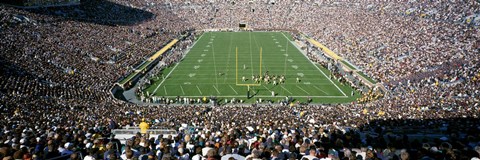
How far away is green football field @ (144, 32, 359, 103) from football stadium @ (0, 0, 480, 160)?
0.61 feet

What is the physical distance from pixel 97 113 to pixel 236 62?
21.8 metres

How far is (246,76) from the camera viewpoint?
35.8 meters

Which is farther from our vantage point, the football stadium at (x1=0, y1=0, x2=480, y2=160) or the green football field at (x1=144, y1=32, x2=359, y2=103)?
the green football field at (x1=144, y1=32, x2=359, y2=103)

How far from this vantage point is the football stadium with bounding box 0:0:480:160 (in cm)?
946

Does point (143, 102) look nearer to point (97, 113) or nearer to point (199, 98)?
point (199, 98)

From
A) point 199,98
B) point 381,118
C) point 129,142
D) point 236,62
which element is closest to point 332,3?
point 236,62

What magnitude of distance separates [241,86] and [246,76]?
3.34 metres

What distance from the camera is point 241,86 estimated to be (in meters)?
32.6

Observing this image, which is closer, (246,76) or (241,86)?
(241,86)

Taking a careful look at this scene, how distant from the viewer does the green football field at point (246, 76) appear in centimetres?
3048

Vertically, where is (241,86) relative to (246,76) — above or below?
below

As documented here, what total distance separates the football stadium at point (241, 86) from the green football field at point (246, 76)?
0.19m

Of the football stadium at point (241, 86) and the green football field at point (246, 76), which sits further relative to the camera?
the green football field at point (246, 76)

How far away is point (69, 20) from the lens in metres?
50.5
